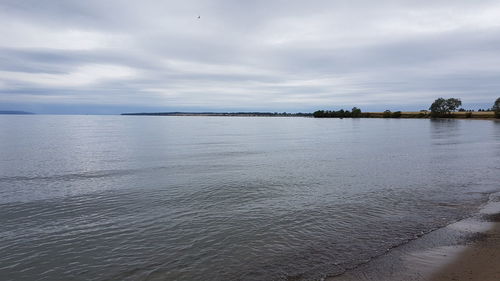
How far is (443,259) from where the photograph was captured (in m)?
10.6

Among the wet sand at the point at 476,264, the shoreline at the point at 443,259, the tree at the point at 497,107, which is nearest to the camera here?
the wet sand at the point at 476,264

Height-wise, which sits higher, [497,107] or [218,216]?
[497,107]

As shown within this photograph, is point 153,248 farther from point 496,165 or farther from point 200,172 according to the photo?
point 496,165

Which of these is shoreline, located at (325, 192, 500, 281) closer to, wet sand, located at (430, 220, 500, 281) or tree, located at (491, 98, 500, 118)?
wet sand, located at (430, 220, 500, 281)

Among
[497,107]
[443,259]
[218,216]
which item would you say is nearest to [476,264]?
[443,259]

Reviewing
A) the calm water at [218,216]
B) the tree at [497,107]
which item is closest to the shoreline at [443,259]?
the calm water at [218,216]

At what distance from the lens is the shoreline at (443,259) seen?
9516 mm

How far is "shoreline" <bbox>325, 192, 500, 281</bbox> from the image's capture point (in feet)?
31.2

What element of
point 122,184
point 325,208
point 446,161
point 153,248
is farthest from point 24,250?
point 446,161

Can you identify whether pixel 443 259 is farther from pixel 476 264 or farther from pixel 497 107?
pixel 497 107

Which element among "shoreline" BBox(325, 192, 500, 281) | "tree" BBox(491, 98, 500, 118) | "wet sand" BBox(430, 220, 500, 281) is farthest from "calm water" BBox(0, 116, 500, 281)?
"tree" BBox(491, 98, 500, 118)

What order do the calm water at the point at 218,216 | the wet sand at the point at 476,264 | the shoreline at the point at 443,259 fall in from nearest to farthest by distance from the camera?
the wet sand at the point at 476,264 < the shoreline at the point at 443,259 < the calm water at the point at 218,216

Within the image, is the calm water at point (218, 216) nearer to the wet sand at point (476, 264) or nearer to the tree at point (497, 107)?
the wet sand at point (476, 264)

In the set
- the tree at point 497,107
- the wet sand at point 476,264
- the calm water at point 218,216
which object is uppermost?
the tree at point 497,107
